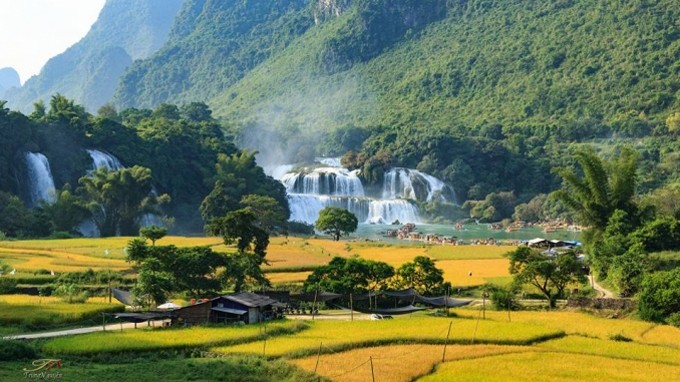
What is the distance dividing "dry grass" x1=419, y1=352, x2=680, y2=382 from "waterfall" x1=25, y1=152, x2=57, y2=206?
60.5 m

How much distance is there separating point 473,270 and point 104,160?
51429 mm

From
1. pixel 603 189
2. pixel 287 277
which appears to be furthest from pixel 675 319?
pixel 287 277

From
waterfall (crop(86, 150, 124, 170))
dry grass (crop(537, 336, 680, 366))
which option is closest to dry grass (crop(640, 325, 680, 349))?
dry grass (crop(537, 336, 680, 366))

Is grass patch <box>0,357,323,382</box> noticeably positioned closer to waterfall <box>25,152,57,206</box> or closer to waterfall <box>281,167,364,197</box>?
waterfall <box>25,152,57,206</box>

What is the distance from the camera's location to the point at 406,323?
111 feet

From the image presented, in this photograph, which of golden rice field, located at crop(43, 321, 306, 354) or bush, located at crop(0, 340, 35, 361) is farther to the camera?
golden rice field, located at crop(43, 321, 306, 354)

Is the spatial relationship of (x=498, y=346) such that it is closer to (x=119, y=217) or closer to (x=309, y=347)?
(x=309, y=347)

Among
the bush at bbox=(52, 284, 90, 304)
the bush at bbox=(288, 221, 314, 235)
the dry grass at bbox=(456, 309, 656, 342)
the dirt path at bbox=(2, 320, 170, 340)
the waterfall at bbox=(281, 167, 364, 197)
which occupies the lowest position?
the dirt path at bbox=(2, 320, 170, 340)

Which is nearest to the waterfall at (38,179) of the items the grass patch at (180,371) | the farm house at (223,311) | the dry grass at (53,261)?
the dry grass at (53,261)

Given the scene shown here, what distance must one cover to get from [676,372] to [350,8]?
17494 centimetres

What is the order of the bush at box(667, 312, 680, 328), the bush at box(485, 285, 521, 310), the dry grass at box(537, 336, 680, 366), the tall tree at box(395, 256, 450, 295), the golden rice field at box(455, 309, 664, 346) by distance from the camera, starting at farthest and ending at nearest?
the tall tree at box(395, 256, 450, 295), the bush at box(485, 285, 521, 310), the bush at box(667, 312, 680, 328), the golden rice field at box(455, 309, 664, 346), the dry grass at box(537, 336, 680, 366)

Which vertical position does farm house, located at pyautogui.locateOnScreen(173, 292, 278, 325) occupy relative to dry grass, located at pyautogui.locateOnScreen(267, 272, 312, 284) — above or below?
below

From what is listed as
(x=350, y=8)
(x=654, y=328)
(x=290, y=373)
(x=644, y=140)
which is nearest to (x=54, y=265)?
(x=290, y=373)

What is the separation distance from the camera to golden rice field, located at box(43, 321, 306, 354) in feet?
89.2
